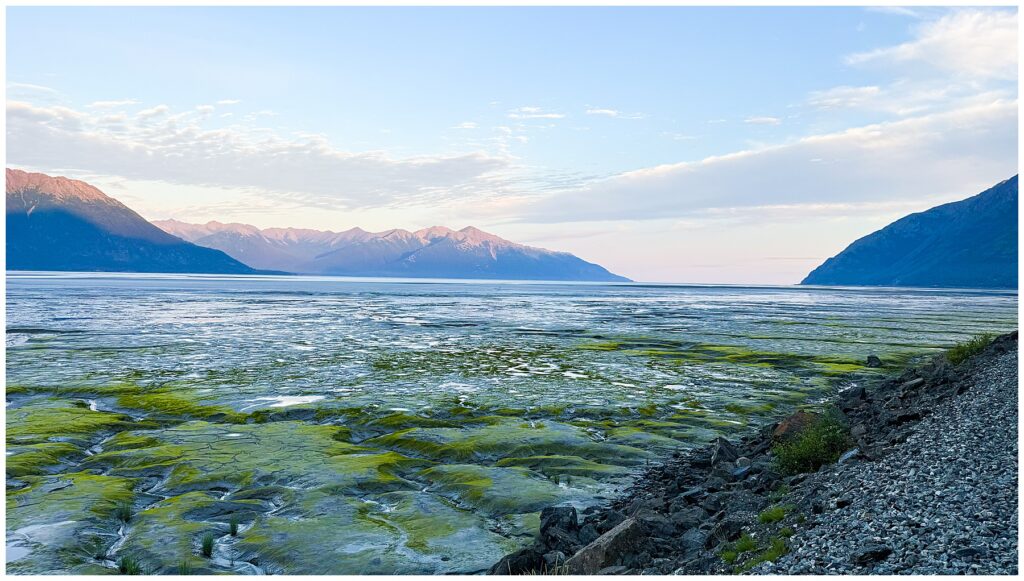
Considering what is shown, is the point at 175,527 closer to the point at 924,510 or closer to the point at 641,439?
the point at 641,439

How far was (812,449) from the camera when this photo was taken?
15930 mm

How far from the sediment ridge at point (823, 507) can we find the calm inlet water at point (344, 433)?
5.27ft

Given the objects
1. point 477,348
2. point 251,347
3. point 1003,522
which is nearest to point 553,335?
point 477,348

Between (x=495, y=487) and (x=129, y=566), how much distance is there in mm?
7550

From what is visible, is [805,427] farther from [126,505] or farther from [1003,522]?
[126,505]

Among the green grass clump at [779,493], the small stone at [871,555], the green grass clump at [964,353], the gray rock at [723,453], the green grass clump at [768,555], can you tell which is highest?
Result: the green grass clump at [964,353]

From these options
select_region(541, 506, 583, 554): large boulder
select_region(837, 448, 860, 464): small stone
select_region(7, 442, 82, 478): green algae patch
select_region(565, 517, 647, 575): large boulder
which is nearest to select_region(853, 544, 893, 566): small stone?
select_region(565, 517, 647, 575): large boulder

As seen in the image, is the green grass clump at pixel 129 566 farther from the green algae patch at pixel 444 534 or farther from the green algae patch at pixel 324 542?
the green algae patch at pixel 444 534

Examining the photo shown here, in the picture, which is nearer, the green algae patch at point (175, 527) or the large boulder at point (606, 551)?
the large boulder at point (606, 551)

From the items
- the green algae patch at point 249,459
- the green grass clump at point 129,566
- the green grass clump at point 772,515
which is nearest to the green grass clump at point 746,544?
the green grass clump at point 772,515

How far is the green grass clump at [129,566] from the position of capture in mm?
11234

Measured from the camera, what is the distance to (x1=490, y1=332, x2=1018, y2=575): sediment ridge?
31.7ft

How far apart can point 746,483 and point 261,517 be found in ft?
33.8

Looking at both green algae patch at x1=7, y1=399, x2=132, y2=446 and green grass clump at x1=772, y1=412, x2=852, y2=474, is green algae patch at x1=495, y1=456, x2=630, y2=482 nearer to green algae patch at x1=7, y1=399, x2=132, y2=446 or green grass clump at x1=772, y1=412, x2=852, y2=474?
green grass clump at x1=772, y1=412, x2=852, y2=474
